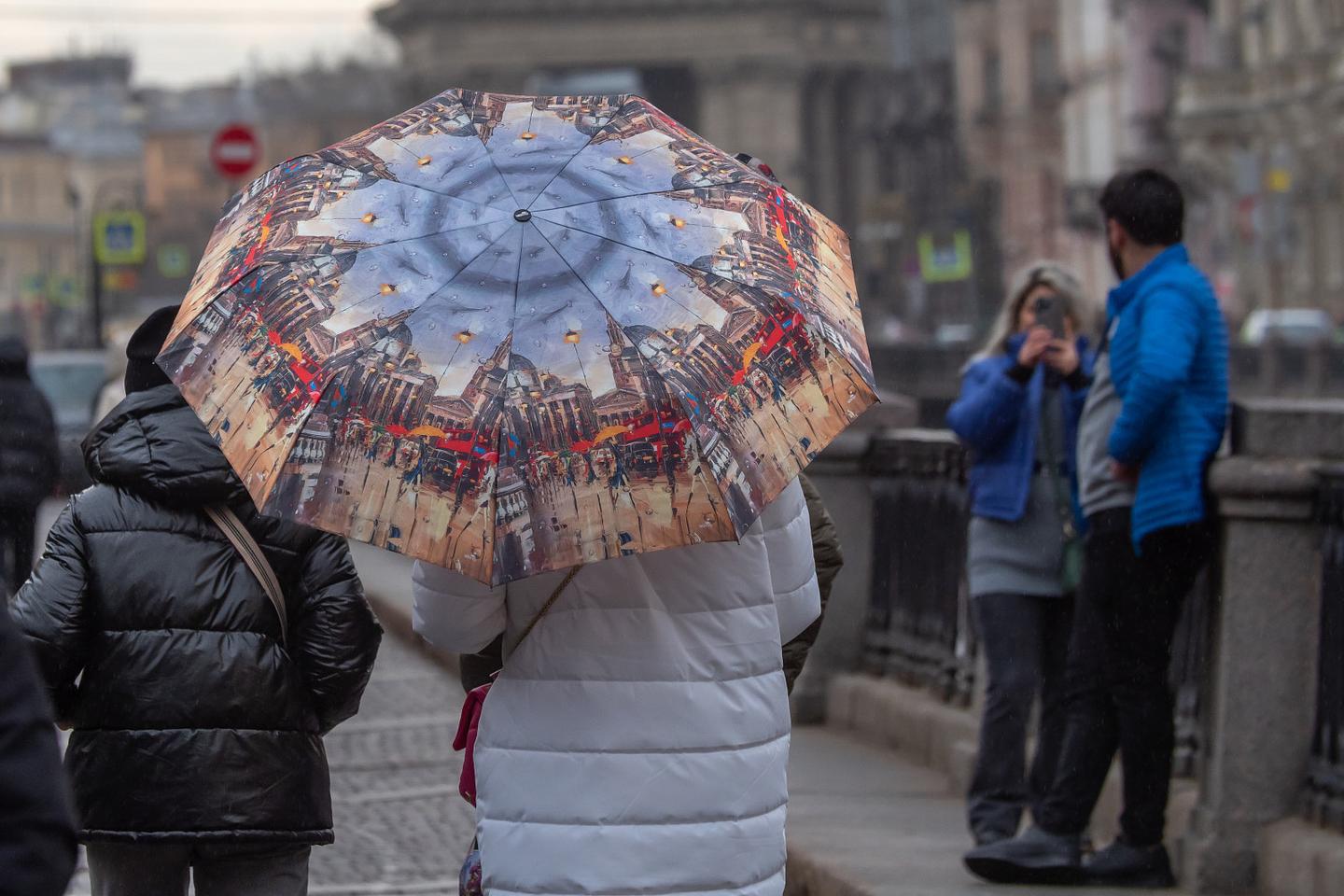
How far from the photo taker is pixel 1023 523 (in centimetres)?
653

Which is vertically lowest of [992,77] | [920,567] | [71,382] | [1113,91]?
[71,382]

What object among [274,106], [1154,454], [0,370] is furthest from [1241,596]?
[274,106]

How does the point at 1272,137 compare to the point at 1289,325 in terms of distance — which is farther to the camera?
the point at 1272,137

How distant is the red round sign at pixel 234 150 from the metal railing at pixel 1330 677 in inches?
674

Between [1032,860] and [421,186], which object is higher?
[421,186]

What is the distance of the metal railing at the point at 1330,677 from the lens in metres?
5.89

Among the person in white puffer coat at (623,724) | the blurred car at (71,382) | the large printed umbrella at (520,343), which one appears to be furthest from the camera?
the blurred car at (71,382)

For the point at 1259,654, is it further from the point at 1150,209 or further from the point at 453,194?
the point at 453,194

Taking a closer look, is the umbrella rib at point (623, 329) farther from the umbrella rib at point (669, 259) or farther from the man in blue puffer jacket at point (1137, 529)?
the man in blue puffer jacket at point (1137, 529)

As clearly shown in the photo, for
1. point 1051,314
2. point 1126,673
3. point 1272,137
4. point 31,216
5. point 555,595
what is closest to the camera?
point 555,595

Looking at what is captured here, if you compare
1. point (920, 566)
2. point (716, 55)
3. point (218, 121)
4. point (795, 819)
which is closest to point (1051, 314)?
point (795, 819)

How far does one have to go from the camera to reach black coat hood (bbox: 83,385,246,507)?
4.02 meters

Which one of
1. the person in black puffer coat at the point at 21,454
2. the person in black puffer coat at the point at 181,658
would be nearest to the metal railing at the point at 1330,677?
the person in black puffer coat at the point at 181,658

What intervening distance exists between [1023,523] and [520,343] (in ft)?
10.7
